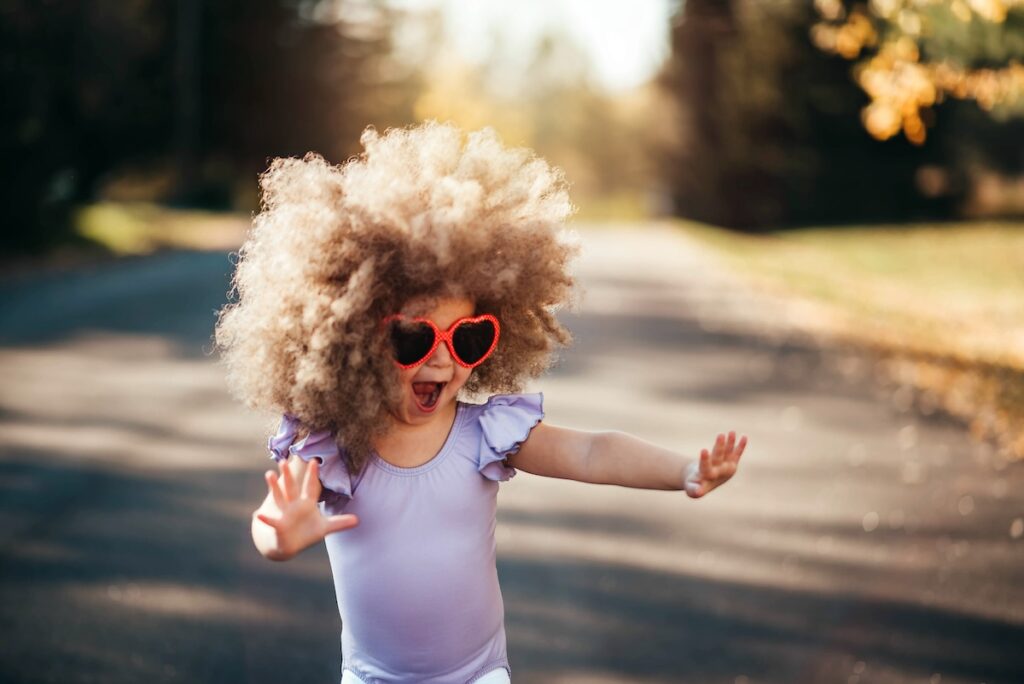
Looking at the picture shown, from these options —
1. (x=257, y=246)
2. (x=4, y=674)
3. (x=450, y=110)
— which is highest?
(x=450, y=110)

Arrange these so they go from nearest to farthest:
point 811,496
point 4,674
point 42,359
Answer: point 4,674 → point 811,496 → point 42,359

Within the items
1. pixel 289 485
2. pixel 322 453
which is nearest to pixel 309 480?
pixel 289 485

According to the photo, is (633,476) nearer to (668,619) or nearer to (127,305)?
(668,619)

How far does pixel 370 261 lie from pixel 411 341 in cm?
19

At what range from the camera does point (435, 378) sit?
2742mm

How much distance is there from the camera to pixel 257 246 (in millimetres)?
2869

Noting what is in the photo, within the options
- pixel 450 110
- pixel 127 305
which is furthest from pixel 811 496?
pixel 450 110

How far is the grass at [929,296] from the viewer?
11.1 m

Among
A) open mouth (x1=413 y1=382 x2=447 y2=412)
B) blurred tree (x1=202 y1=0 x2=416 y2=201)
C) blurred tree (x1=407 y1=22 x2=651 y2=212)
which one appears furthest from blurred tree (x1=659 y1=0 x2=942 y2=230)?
open mouth (x1=413 y1=382 x2=447 y2=412)

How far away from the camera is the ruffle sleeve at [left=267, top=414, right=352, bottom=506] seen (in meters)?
2.69

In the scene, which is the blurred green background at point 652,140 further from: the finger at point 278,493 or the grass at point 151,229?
the finger at point 278,493

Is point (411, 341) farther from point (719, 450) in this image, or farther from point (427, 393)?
point (719, 450)

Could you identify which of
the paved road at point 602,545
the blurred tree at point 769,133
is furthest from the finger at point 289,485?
the blurred tree at point 769,133

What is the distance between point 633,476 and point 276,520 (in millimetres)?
816
